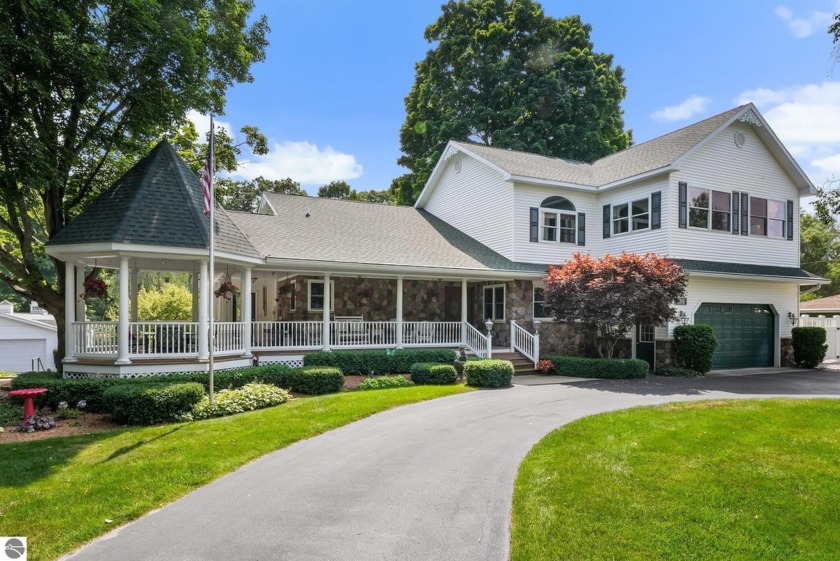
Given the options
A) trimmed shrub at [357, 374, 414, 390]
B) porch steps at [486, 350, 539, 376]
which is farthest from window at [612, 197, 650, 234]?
trimmed shrub at [357, 374, 414, 390]

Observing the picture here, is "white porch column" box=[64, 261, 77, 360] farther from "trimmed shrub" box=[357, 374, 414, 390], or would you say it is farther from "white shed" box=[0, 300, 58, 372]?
"white shed" box=[0, 300, 58, 372]

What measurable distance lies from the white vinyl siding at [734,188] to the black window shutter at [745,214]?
0.19 m

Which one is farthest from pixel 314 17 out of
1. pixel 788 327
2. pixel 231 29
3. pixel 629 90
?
pixel 629 90

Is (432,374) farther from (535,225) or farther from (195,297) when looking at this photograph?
(195,297)

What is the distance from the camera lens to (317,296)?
17.7 m

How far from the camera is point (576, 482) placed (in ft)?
19.2

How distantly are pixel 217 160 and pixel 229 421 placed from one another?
45.2 ft

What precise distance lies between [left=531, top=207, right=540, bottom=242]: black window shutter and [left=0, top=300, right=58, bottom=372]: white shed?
76.8 ft

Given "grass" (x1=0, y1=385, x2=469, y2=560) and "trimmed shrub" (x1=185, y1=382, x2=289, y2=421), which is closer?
"grass" (x1=0, y1=385, x2=469, y2=560)

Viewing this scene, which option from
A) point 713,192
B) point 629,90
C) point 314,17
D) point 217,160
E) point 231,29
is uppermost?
point 629,90

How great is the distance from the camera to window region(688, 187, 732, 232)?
58.1 ft

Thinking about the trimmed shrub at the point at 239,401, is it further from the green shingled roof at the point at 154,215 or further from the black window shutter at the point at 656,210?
the black window shutter at the point at 656,210

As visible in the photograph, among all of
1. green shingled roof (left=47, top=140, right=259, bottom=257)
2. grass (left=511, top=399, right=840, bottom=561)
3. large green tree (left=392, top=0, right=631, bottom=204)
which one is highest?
large green tree (left=392, top=0, right=631, bottom=204)

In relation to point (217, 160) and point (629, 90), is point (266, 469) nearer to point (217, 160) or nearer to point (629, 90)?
point (217, 160)
